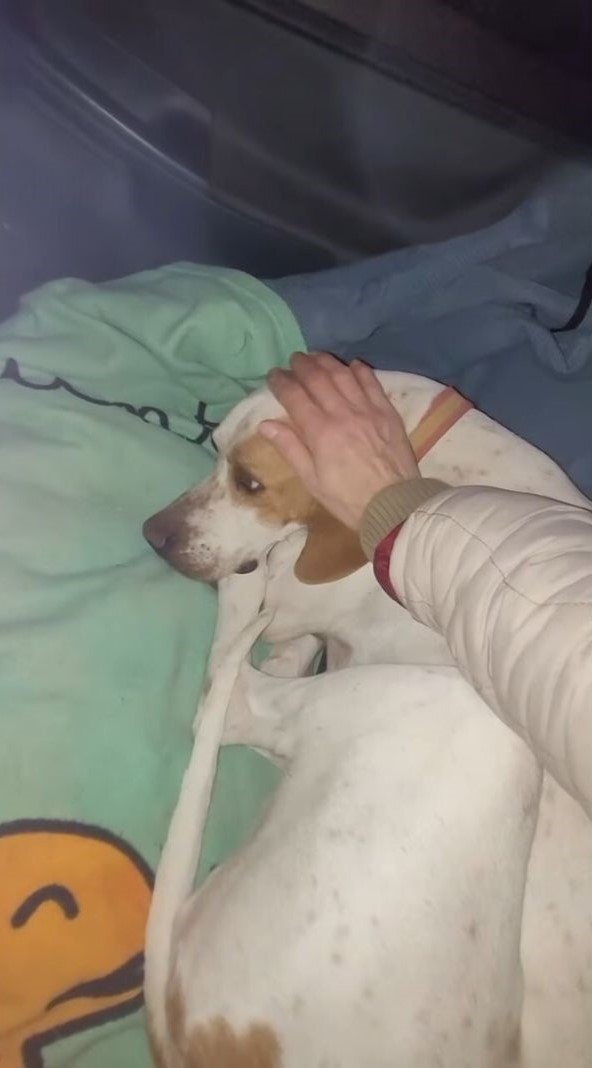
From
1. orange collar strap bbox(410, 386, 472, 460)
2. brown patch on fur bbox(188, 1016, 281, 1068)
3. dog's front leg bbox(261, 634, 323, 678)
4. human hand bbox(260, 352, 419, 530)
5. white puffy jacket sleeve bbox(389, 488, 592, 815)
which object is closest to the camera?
white puffy jacket sleeve bbox(389, 488, 592, 815)

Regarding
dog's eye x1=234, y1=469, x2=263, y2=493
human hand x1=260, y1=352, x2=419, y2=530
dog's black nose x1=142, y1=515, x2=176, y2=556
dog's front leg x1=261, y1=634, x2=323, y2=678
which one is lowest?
dog's front leg x1=261, y1=634, x2=323, y2=678

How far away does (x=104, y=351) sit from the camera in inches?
78.7

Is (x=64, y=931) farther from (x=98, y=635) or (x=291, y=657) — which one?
(x=291, y=657)

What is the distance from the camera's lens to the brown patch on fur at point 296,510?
1820 millimetres

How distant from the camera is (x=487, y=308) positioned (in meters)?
2.29

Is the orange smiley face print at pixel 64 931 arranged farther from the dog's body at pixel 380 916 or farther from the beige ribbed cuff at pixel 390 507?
the beige ribbed cuff at pixel 390 507

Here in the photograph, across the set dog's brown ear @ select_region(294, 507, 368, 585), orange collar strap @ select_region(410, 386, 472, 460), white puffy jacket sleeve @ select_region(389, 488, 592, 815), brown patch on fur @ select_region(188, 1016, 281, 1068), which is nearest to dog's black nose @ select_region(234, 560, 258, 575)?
dog's brown ear @ select_region(294, 507, 368, 585)

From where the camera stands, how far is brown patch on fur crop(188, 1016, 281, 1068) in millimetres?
1347

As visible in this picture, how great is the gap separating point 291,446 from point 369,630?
323 millimetres

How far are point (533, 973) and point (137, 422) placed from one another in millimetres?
1040

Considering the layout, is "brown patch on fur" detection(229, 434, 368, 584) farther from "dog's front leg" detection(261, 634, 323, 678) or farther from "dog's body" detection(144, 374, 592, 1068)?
"dog's front leg" detection(261, 634, 323, 678)

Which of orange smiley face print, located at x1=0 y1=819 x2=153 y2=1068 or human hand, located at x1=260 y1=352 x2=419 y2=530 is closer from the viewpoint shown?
orange smiley face print, located at x1=0 y1=819 x2=153 y2=1068

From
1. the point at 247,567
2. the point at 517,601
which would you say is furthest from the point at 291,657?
the point at 517,601

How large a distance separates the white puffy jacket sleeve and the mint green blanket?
421mm
